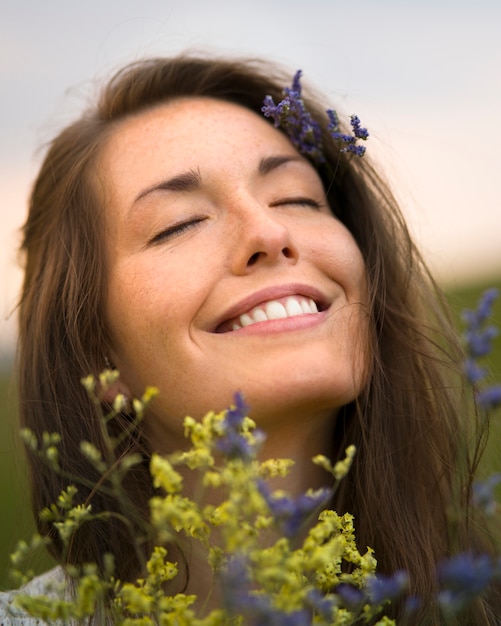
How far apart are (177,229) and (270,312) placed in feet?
1.59

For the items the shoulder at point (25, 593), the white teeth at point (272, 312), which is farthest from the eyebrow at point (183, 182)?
the shoulder at point (25, 593)

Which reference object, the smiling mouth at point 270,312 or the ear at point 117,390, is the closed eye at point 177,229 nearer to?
the smiling mouth at point 270,312

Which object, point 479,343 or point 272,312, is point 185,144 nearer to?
point 272,312

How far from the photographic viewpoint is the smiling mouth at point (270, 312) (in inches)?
91.7

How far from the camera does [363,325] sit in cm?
257

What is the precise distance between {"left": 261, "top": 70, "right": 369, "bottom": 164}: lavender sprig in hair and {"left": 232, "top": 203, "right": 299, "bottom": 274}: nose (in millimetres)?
518

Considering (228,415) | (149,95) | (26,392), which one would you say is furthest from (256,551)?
(149,95)

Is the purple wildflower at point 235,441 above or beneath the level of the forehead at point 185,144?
beneath

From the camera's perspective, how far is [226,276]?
2.41 metres

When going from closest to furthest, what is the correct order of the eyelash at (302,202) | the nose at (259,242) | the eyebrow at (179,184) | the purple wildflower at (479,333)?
1. the purple wildflower at (479,333)
2. the nose at (259,242)
3. the eyebrow at (179,184)
4. the eyelash at (302,202)

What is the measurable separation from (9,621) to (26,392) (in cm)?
79

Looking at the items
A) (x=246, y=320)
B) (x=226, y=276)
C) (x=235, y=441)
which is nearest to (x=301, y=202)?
(x=226, y=276)

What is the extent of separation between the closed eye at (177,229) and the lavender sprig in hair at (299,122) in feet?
1.81

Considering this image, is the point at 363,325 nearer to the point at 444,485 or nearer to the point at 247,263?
the point at 247,263
